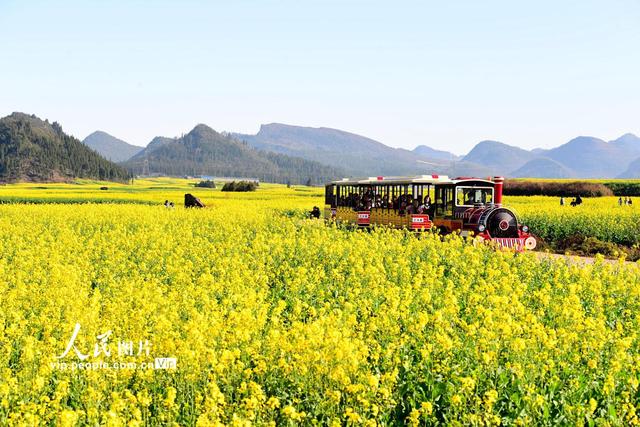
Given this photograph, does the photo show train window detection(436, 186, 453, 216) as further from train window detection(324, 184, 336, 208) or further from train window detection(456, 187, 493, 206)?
train window detection(324, 184, 336, 208)

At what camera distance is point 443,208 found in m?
24.7

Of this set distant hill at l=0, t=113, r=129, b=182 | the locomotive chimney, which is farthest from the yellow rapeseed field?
distant hill at l=0, t=113, r=129, b=182

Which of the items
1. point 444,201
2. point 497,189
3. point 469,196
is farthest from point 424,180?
point 497,189

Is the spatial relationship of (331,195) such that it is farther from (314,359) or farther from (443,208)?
(314,359)

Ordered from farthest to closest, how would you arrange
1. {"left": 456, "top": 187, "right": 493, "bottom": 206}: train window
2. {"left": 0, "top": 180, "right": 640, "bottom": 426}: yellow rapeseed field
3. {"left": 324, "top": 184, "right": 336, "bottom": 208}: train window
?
{"left": 324, "top": 184, "right": 336, "bottom": 208}: train window < {"left": 456, "top": 187, "right": 493, "bottom": 206}: train window < {"left": 0, "top": 180, "right": 640, "bottom": 426}: yellow rapeseed field

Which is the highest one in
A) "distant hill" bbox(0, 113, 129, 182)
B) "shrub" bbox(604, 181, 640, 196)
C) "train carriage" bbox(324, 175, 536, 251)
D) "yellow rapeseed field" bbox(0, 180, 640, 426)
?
"distant hill" bbox(0, 113, 129, 182)

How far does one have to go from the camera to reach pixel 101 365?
6.91m

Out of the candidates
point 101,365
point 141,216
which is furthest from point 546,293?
point 141,216

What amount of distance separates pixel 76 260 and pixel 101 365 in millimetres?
8497

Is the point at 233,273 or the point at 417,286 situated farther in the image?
the point at 233,273

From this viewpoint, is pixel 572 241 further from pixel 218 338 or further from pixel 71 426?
pixel 71 426

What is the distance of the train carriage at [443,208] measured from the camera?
73.0ft

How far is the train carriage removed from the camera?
73.0 feet

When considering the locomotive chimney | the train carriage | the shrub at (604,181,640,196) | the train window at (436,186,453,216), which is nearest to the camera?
the train carriage
